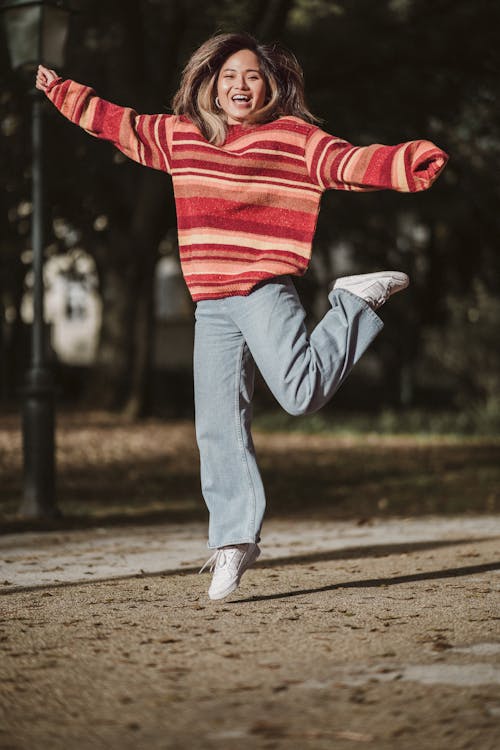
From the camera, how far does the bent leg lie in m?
4.44

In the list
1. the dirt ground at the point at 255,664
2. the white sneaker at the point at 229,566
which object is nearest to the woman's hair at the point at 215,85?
the white sneaker at the point at 229,566

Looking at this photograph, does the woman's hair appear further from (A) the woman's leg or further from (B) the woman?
(A) the woman's leg

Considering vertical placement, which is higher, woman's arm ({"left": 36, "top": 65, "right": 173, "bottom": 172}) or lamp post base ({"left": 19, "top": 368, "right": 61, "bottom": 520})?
woman's arm ({"left": 36, "top": 65, "right": 173, "bottom": 172})

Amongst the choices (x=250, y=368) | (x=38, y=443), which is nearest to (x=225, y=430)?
(x=250, y=368)

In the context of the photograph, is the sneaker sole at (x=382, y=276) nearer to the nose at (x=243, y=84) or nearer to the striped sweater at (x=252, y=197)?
the striped sweater at (x=252, y=197)

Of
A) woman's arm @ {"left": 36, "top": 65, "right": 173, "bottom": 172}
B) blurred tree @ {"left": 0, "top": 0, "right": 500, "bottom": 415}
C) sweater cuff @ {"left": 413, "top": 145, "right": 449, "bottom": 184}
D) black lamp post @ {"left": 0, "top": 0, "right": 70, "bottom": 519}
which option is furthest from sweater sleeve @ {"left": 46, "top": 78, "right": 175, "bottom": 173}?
blurred tree @ {"left": 0, "top": 0, "right": 500, "bottom": 415}

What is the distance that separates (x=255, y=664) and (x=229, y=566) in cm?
105

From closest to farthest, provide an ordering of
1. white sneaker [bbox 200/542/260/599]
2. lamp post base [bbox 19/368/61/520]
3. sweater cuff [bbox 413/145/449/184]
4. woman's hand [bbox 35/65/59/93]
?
sweater cuff [bbox 413/145/449/184], white sneaker [bbox 200/542/260/599], woman's hand [bbox 35/65/59/93], lamp post base [bbox 19/368/61/520]

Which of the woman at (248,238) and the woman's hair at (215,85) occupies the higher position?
the woman's hair at (215,85)

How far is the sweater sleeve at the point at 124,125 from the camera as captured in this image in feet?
15.6

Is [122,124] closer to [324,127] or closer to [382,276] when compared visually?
[382,276]

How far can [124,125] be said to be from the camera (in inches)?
189

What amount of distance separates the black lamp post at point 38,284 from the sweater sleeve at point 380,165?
4.16 metres

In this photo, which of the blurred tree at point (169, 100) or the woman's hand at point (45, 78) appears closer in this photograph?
the woman's hand at point (45, 78)
